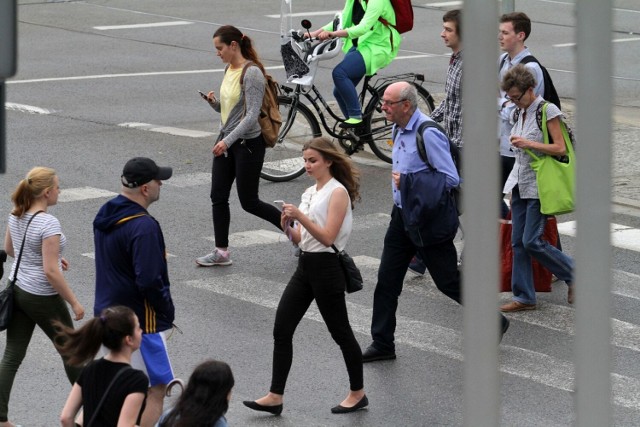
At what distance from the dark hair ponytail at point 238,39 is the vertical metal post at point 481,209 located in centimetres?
717

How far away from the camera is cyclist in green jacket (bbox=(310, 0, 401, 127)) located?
13547 millimetres

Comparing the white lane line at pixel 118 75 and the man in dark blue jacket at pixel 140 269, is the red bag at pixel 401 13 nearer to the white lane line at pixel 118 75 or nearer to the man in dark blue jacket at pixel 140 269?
the white lane line at pixel 118 75

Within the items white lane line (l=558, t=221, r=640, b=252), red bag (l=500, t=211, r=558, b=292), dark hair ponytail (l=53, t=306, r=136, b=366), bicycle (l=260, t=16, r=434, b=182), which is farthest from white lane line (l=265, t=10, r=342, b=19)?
dark hair ponytail (l=53, t=306, r=136, b=366)

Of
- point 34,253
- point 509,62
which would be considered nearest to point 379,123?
point 509,62

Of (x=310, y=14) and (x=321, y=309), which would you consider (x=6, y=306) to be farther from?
(x=310, y=14)

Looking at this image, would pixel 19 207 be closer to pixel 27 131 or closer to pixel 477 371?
pixel 477 371

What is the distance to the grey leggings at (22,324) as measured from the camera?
723 centimetres

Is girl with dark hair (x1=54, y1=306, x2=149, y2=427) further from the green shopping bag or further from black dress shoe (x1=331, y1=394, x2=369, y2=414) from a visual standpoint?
the green shopping bag

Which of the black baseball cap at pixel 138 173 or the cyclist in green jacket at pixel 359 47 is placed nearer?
the black baseball cap at pixel 138 173

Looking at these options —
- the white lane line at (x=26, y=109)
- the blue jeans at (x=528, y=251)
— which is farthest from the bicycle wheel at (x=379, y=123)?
the white lane line at (x=26, y=109)

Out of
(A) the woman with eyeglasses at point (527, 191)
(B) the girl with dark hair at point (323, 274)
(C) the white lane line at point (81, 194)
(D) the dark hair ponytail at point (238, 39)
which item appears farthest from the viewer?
(C) the white lane line at point (81, 194)

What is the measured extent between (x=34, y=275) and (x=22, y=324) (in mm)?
328

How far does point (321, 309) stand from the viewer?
7.71m

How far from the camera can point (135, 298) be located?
683 cm
